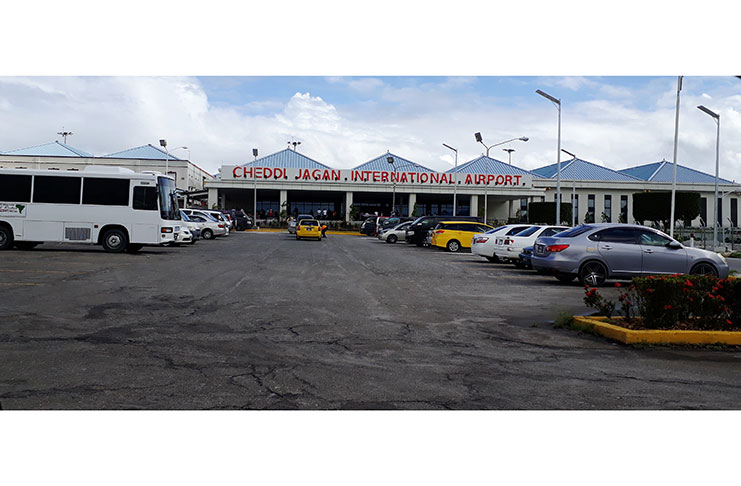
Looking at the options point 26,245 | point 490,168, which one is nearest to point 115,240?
point 26,245

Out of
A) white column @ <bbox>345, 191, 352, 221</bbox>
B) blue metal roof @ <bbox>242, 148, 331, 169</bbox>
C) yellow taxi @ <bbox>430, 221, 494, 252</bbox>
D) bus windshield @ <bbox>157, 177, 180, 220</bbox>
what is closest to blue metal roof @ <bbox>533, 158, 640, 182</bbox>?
white column @ <bbox>345, 191, 352, 221</bbox>

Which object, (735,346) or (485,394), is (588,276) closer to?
(735,346)

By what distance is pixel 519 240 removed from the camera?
22.8m

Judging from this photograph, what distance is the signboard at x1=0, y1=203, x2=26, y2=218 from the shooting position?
2431 centimetres

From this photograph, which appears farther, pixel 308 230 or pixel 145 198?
pixel 308 230

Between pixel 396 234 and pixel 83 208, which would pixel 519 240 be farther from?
pixel 396 234

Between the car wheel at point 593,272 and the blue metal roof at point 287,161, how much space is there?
66486mm

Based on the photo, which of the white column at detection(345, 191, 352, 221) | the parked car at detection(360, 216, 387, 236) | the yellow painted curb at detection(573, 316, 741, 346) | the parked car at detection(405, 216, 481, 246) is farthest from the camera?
the white column at detection(345, 191, 352, 221)

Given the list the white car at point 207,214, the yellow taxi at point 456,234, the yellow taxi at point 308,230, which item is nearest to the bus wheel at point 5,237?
the white car at point 207,214

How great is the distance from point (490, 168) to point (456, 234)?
52.0 metres

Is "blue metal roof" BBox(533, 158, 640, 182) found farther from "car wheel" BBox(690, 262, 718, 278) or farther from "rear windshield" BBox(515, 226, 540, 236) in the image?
"car wheel" BBox(690, 262, 718, 278)

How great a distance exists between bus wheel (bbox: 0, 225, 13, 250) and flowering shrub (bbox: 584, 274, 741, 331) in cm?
2235

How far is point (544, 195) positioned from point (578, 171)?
11707 millimetres

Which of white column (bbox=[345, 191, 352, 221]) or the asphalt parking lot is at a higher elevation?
white column (bbox=[345, 191, 352, 221])
